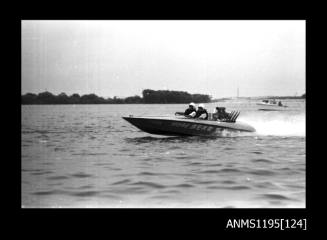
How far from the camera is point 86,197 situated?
26.1ft

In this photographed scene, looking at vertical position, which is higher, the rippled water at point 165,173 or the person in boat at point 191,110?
the person in boat at point 191,110

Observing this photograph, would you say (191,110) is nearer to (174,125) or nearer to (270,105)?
(174,125)

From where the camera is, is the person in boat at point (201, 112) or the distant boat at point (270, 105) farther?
the distant boat at point (270, 105)

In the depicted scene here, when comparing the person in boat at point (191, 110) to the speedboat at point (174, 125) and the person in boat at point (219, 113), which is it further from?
the person in boat at point (219, 113)

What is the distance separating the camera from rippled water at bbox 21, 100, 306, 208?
7.79 meters

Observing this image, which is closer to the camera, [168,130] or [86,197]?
[86,197]

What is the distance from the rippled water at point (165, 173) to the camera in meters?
7.79

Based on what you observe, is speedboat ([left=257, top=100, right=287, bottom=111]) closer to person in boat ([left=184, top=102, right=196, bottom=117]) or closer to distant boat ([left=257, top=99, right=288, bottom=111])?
distant boat ([left=257, top=99, right=288, bottom=111])

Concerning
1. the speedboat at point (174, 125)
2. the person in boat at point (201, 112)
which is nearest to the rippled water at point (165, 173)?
the speedboat at point (174, 125)

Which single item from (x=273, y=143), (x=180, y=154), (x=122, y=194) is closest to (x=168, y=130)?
(x=180, y=154)

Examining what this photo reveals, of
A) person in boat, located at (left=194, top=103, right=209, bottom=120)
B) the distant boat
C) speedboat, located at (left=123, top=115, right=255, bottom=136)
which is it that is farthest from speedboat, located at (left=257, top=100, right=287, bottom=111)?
speedboat, located at (left=123, top=115, right=255, bottom=136)
